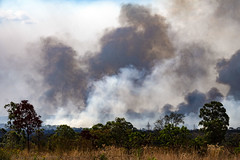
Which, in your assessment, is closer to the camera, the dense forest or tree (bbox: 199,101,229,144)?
the dense forest

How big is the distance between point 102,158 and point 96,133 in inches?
423

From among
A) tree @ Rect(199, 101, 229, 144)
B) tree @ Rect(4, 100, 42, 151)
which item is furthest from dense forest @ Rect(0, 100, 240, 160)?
tree @ Rect(199, 101, 229, 144)

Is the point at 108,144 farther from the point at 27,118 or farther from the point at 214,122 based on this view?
the point at 214,122

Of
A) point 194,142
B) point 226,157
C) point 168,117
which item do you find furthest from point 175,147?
point 168,117

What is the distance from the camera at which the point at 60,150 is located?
679 inches

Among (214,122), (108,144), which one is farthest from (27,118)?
(214,122)

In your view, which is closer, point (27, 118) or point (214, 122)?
point (27, 118)

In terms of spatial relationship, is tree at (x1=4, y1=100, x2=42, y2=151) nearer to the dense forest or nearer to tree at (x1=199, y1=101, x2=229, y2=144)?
the dense forest

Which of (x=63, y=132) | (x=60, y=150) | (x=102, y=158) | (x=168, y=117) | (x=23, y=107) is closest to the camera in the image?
(x=102, y=158)

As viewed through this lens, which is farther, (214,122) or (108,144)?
(214,122)

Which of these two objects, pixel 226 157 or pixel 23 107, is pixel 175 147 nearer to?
pixel 226 157

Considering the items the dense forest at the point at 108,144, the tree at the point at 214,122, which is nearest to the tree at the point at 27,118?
the dense forest at the point at 108,144

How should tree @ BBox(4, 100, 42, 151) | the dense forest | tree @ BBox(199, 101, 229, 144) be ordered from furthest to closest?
tree @ BBox(199, 101, 229, 144), tree @ BBox(4, 100, 42, 151), the dense forest

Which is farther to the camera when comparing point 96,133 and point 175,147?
point 96,133
